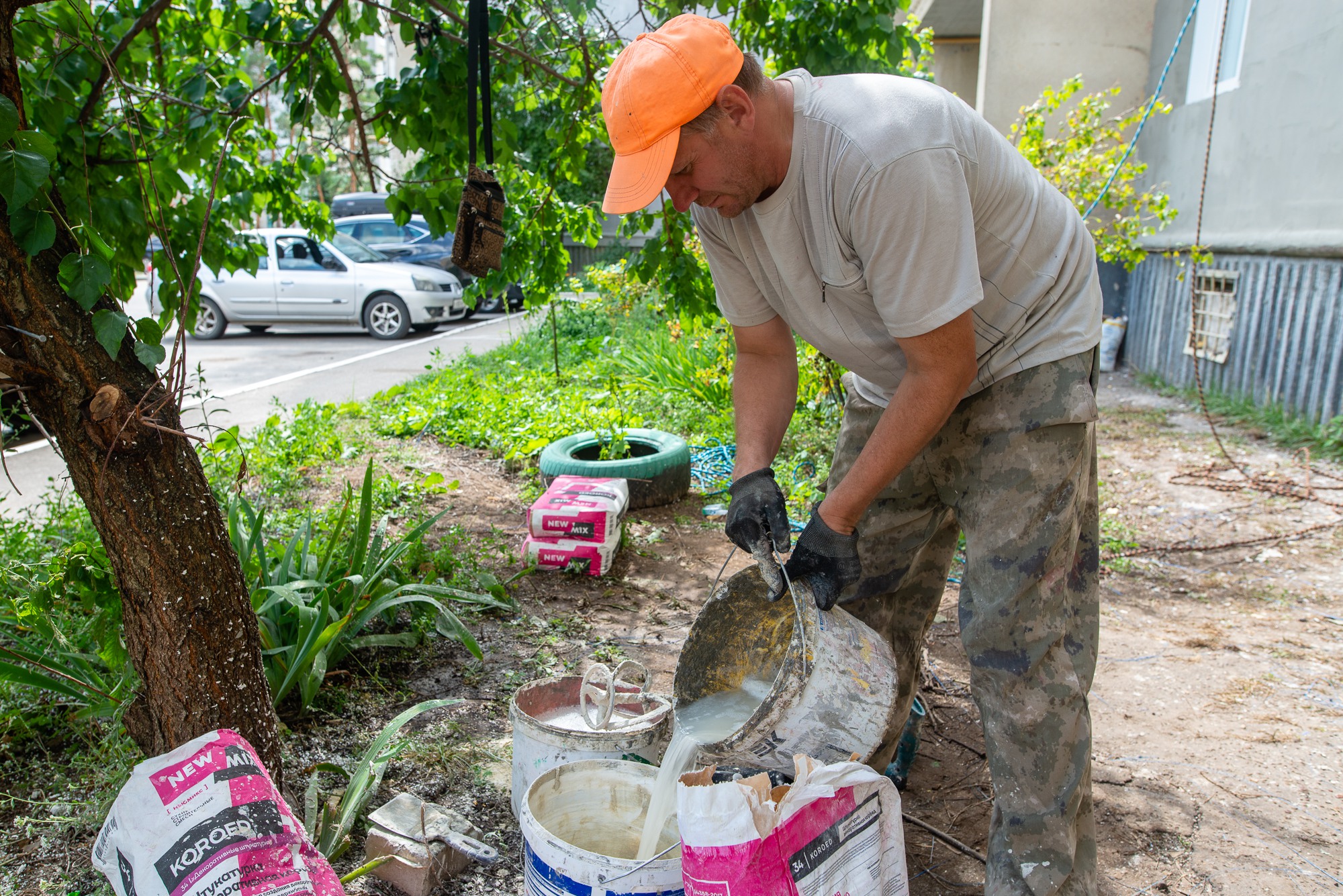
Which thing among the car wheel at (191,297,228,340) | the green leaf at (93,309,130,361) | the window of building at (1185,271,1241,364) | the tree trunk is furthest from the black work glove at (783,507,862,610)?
the car wheel at (191,297,228,340)

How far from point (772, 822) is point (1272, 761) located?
2046mm

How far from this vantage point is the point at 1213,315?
784 cm

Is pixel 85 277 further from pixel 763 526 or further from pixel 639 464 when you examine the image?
pixel 639 464

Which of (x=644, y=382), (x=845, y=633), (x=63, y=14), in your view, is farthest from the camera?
Result: (x=644, y=382)

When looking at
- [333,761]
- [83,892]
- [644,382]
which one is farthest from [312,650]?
[644,382]

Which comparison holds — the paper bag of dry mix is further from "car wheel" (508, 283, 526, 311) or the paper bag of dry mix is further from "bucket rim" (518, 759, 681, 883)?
"car wheel" (508, 283, 526, 311)

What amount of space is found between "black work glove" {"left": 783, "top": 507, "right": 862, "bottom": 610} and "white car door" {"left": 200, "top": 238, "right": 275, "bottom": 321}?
42.4 feet

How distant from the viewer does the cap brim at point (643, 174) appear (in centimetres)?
166

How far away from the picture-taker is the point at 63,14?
9.43ft

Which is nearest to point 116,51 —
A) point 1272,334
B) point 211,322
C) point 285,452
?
point 285,452

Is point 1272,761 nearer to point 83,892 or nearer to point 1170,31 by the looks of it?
point 83,892

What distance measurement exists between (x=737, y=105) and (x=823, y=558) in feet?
3.02

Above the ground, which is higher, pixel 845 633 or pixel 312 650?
pixel 845 633

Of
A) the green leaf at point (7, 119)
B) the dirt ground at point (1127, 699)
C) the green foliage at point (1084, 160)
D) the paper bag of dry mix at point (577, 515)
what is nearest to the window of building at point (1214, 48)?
the green foliage at point (1084, 160)
